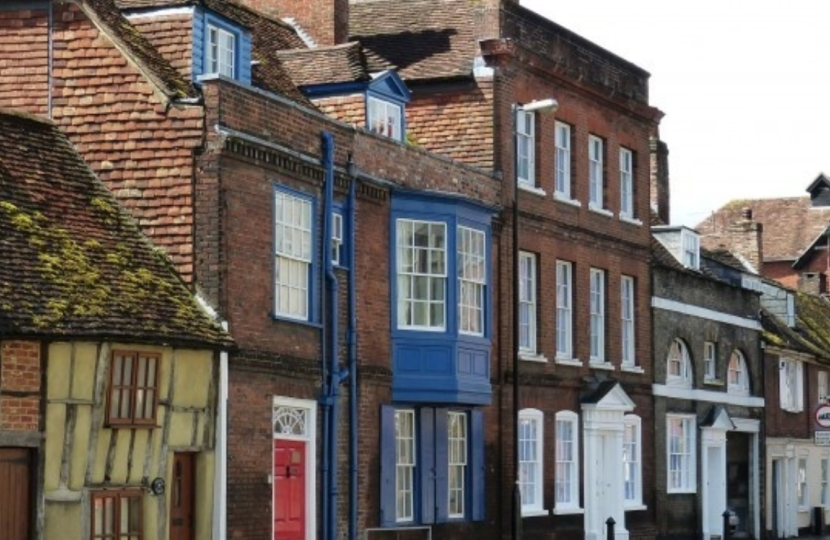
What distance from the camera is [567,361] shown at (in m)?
40.5

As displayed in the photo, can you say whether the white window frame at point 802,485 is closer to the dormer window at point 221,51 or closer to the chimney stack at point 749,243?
the chimney stack at point 749,243

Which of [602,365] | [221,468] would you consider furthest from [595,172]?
[221,468]

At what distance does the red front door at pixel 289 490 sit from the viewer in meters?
29.8

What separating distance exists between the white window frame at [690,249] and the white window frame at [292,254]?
1986 cm

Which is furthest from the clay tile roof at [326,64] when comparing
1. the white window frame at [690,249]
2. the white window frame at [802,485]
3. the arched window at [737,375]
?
the white window frame at [802,485]

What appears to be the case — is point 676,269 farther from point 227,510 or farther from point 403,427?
point 227,510

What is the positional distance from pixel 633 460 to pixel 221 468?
17.9 m

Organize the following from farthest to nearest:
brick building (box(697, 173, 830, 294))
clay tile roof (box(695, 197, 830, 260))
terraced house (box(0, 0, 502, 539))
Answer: clay tile roof (box(695, 197, 830, 260)) < brick building (box(697, 173, 830, 294)) < terraced house (box(0, 0, 502, 539))

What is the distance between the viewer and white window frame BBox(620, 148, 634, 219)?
145ft

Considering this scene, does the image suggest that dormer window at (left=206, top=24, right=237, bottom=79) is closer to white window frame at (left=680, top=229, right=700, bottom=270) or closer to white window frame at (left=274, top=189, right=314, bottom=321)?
white window frame at (left=274, top=189, right=314, bottom=321)

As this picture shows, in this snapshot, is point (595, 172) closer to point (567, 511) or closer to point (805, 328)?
point (567, 511)

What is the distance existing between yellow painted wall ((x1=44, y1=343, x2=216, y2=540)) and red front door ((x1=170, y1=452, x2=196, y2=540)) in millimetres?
121

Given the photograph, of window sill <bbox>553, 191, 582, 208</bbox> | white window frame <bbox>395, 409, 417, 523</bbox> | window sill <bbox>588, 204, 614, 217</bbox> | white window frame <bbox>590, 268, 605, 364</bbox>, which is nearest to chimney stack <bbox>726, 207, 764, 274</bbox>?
window sill <bbox>588, 204, 614, 217</bbox>

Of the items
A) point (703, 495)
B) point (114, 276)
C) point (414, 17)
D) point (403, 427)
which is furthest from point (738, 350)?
point (114, 276)
